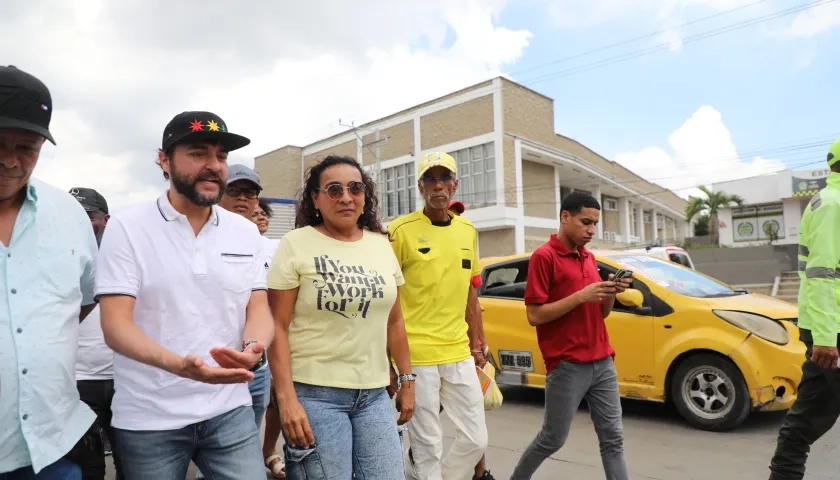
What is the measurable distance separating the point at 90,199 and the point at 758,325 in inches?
219

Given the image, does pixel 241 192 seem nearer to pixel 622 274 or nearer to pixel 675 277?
pixel 622 274

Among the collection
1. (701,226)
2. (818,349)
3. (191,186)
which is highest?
(701,226)

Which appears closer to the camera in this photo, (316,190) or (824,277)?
(316,190)

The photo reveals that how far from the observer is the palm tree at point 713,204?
3978 centimetres

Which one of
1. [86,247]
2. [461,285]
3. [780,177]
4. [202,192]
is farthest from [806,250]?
[780,177]

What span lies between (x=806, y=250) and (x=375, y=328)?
257 cm

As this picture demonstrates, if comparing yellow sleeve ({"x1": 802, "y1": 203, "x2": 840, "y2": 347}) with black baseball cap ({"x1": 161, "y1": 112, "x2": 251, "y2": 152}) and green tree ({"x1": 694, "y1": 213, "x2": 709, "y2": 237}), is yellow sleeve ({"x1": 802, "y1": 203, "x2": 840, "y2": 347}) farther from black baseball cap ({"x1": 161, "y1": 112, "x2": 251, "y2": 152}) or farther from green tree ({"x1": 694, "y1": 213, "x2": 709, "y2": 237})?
green tree ({"x1": 694, "y1": 213, "x2": 709, "y2": 237})

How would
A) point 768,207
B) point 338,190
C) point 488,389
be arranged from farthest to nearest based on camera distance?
1. point 768,207
2. point 488,389
3. point 338,190

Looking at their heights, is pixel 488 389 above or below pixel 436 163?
below

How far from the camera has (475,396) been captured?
350 centimetres

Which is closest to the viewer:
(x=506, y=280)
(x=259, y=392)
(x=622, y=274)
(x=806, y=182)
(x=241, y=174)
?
(x=622, y=274)

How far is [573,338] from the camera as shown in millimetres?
3518

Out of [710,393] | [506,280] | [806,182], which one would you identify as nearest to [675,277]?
[710,393]

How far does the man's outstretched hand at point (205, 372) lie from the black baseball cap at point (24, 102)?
852 millimetres
